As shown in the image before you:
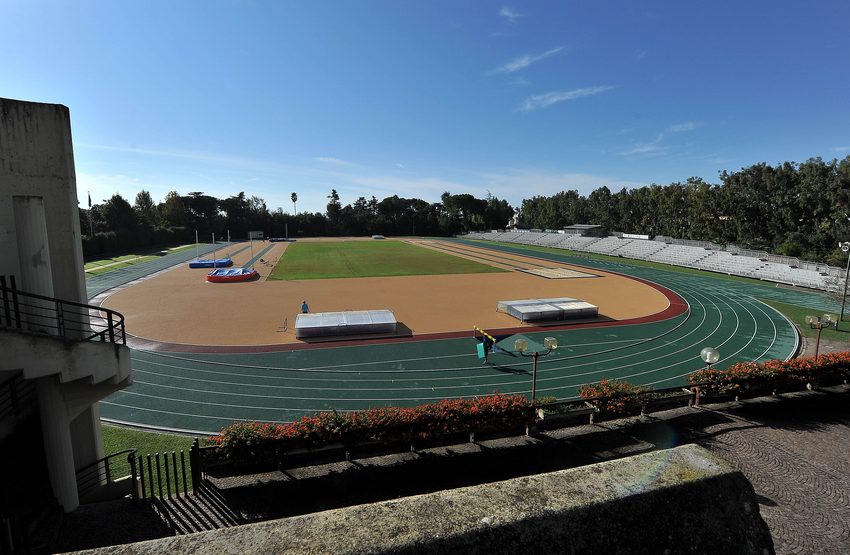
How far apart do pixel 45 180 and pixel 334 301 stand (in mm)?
26000

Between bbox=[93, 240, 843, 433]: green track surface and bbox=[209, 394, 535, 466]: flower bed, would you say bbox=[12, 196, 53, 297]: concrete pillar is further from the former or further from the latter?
bbox=[93, 240, 843, 433]: green track surface

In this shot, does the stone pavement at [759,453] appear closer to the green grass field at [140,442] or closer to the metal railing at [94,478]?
the metal railing at [94,478]

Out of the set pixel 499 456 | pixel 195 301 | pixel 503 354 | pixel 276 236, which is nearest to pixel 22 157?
pixel 499 456

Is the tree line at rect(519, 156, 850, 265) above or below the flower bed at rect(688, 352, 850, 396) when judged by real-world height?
above

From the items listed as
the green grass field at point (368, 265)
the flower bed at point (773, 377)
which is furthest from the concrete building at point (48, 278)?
the green grass field at point (368, 265)

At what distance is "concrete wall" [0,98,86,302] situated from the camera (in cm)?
827

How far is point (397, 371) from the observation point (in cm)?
2012

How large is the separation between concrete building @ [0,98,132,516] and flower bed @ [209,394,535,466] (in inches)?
115

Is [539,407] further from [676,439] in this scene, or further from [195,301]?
[195,301]

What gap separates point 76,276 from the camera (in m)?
9.34

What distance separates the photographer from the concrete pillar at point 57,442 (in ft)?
26.8

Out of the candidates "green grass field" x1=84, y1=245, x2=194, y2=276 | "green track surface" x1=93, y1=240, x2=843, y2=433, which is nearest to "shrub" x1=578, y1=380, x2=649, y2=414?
"green track surface" x1=93, y1=240, x2=843, y2=433

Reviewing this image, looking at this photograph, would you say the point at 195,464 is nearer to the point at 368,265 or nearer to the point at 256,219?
the point at 368,265

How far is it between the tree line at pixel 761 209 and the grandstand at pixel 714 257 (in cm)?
997
